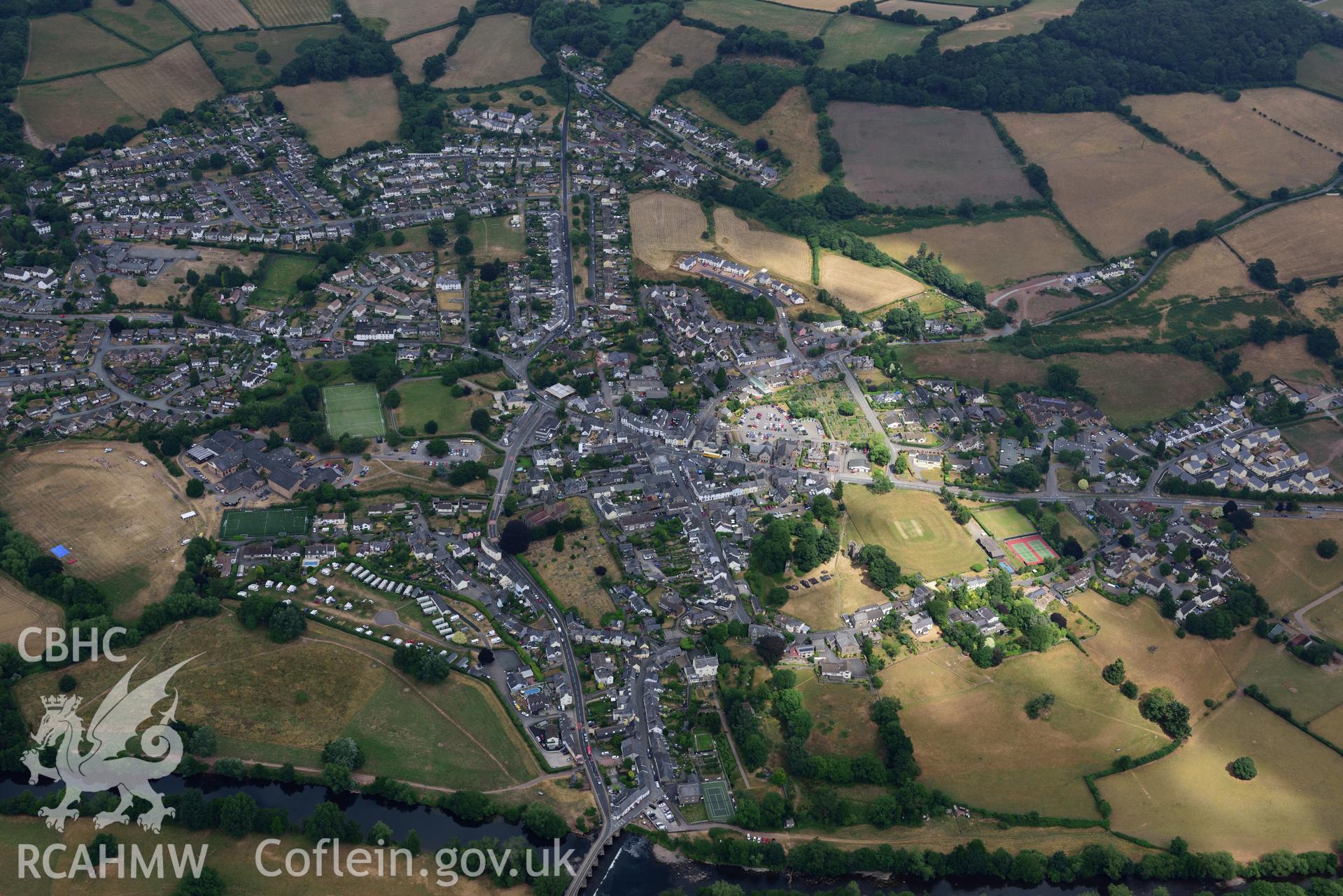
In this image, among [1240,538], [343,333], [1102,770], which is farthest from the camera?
[343,333]

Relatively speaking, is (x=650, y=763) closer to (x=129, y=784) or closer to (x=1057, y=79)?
(x=129, y=784)

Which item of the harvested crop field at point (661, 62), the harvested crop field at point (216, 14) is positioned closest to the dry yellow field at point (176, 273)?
the harvested crop field at point (216, 14)

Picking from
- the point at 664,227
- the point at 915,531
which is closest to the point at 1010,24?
the point at 664,227

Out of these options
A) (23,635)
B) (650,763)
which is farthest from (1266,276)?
(23,635)

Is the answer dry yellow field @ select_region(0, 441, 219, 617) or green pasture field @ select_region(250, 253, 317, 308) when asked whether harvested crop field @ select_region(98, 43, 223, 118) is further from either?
dry yellow field @ select_region(0, 441, 219, 617)

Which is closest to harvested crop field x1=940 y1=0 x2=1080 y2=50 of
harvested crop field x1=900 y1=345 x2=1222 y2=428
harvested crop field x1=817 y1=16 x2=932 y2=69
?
harvested crop field x1=817 y1=16 x2=932 y2=69

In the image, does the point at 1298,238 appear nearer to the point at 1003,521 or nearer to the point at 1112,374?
the point at 1112,374

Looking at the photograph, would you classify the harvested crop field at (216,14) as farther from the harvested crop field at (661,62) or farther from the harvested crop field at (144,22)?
the harvested crop field at (661,62)
